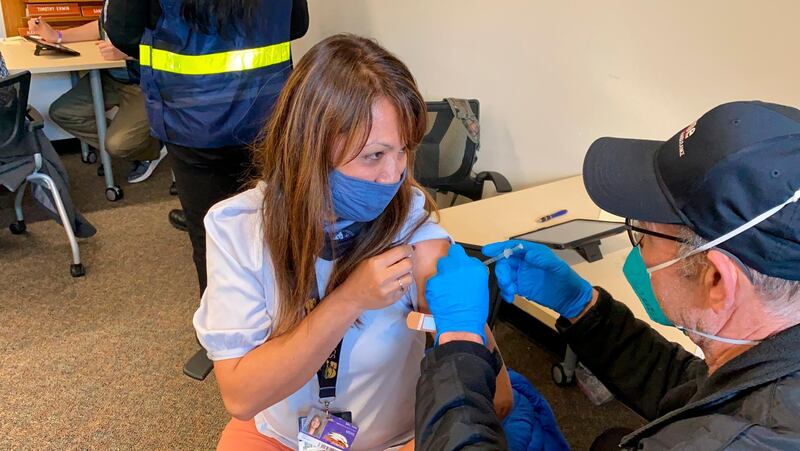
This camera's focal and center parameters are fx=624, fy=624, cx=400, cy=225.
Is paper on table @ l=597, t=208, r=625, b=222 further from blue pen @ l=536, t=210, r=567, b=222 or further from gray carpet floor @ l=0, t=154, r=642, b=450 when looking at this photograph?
gray carpet floor @ l=0, t=154, r=642, b=450

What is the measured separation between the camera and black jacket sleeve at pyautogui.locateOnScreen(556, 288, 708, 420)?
1304 millimetres

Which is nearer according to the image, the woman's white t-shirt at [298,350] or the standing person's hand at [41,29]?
the woman's white t-shirt at [298,350]

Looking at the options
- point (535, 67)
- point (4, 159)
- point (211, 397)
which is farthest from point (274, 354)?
point (4, 159)

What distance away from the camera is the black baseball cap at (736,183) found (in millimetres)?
809

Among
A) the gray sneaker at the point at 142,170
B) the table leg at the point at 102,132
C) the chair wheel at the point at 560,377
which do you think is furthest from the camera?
the gray sneaker at the point at 142,170

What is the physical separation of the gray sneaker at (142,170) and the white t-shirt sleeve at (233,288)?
307cm

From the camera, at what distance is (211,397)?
90.9 inches

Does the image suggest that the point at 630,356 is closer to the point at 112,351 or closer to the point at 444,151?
the point at 444,151

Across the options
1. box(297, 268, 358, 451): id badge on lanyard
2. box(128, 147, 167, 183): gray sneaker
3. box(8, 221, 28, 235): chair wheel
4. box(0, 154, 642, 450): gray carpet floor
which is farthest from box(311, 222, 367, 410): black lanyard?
box(128, 147, 167, 183): gray sneaker

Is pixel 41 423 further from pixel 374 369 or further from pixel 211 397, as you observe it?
pixel 374 369

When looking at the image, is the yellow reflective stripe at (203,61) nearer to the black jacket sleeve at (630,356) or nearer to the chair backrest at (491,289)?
the chair backrest at (491,289)

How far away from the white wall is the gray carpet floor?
92cm

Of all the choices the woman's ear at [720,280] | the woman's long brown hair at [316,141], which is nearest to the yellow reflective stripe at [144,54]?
the woman's long brown hair at [316,141]

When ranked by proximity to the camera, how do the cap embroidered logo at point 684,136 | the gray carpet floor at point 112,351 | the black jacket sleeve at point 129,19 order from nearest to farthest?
1. the cap embroidered logo at point 684,136
2. the black jacket sleeve at point 129,19
3. the gray carpet floor at point 112,351
